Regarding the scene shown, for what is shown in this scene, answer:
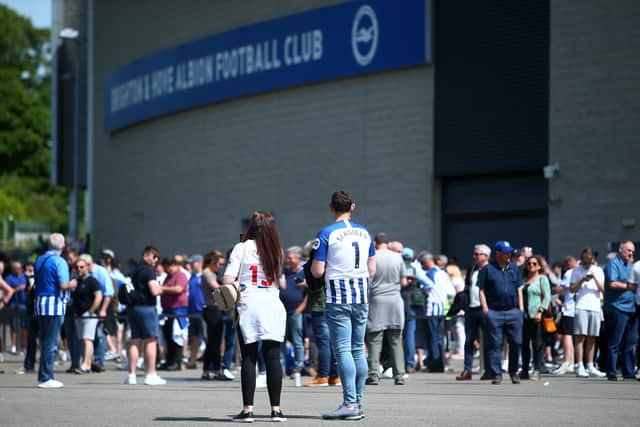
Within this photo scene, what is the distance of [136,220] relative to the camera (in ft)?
134

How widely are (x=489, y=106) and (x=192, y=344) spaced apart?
11499 mm

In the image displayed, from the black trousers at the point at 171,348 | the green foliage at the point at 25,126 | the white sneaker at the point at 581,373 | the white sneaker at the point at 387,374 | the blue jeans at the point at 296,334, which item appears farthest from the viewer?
Result: the green foliage at the point at 25,126

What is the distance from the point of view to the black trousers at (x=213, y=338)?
55.5ft

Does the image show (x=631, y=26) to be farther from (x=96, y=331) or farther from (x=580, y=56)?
(x=96, y=331)

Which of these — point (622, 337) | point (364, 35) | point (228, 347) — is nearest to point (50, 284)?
point (228, 347)

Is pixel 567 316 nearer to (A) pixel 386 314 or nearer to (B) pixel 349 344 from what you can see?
(A) pixel 386 314

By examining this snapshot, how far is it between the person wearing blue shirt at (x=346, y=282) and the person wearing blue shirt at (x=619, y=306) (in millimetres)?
6495

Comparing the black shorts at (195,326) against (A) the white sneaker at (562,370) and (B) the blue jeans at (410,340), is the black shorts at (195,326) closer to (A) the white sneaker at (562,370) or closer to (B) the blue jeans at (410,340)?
(B) the blue jeans at (410,340)

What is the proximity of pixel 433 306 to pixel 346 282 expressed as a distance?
8.93 metres

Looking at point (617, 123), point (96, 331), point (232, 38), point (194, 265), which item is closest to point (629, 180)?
point (617, 123)

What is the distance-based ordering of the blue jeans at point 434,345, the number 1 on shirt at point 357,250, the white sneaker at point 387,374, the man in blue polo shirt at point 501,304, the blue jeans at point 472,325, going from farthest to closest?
the blue jeans at point 434,345 → the white sneaker at point 387,374 → the blue jeans at point 472,325 → the man in blue polo shirt at point 501,304 → the number 1 on shirt at point 357,250

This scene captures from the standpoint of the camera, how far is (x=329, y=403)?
40.4 feet

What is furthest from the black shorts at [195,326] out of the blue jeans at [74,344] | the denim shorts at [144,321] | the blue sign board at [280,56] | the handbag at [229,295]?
the blue sign board at [280,56]

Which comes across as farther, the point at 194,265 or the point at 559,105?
the point at 559,105
